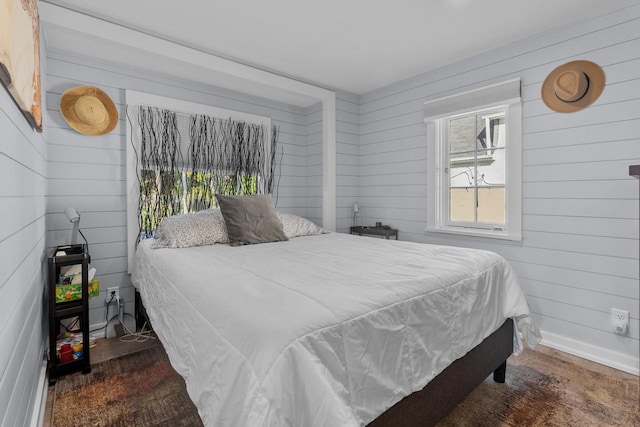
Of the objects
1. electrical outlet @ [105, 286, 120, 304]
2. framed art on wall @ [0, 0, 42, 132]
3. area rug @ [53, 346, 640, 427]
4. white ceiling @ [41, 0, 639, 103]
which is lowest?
area rug @ [53, 346, 640, 427]

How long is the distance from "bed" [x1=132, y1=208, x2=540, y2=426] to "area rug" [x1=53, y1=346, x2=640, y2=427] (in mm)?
205

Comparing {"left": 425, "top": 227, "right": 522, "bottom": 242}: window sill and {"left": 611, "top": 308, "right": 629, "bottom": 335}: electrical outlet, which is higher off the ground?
{"left": 425, "top": 227, "right": 522, "bottom": 242}: window sill

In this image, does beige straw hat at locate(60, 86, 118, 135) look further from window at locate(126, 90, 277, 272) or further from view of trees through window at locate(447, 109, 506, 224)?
view of trees through window at locate(447, 109, 506, 224)

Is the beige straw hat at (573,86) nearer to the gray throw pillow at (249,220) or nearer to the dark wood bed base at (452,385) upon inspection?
the dark wood bed base at (452,385)

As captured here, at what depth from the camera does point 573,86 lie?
2385mm

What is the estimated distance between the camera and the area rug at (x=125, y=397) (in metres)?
1.67

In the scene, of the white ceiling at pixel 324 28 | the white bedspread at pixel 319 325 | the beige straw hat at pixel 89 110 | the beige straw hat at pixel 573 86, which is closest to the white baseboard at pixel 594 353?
the white bedspread at pixel 319 325

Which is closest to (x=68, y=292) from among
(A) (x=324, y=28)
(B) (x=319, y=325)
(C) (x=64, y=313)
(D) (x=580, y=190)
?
(C) (x=64, y=313)

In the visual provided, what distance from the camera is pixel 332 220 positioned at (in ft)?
12.2

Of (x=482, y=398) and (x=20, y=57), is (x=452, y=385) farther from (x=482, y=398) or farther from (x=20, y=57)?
(x=20, y=57)

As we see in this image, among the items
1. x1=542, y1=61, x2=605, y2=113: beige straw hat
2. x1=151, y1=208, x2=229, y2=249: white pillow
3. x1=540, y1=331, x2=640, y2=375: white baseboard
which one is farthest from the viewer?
x1=151, y1=208, x2=229, y2=249: white pillow

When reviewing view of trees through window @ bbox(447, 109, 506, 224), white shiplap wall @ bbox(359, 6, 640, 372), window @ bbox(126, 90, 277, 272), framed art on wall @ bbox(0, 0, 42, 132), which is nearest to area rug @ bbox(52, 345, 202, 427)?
window @ bbox(126, 90, 277, 272)

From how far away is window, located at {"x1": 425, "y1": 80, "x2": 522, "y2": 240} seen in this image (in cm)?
269

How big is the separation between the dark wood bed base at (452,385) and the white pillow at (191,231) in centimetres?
181
